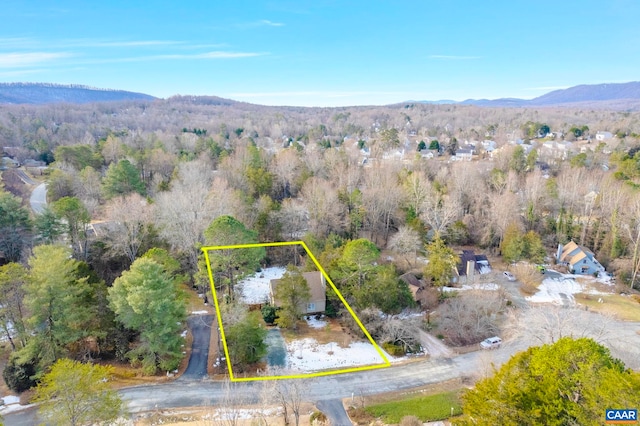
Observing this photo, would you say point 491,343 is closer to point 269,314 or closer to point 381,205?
point 269,314

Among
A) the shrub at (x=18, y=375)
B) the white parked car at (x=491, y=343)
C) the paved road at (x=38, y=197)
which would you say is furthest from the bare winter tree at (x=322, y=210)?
the paved road at (x=38, y=197)

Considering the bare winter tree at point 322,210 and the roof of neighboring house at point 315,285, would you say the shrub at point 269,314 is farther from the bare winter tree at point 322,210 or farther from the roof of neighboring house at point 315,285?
the bare winter tree at point 322,210

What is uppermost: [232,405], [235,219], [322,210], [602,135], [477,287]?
[602,135]

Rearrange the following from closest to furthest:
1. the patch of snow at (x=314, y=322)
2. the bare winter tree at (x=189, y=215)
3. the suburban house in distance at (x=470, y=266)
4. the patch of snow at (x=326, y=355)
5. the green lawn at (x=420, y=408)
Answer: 1. the green lawn at (x=420, y=408)
2. the patch of snow at (x=326, y=355)
3. the patch of snow at (x=314, y=322)
4. the bare winter tree at (x=189, y=215)
5. the suburban house in distance at (x=470, y=266)

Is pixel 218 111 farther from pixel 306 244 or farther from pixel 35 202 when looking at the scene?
pixel 306 244

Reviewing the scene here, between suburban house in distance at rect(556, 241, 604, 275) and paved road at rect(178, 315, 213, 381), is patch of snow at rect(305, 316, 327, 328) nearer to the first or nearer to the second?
paved road at rect(178, 315, 213, 381)

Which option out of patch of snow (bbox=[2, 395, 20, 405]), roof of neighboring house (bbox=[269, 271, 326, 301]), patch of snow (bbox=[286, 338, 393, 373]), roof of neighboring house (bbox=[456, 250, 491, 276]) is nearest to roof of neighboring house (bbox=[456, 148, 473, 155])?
roof of neighboring house (bbox=[456, 250, 491, 276])

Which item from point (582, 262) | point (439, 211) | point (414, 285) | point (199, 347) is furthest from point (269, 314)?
point (582, 262)
